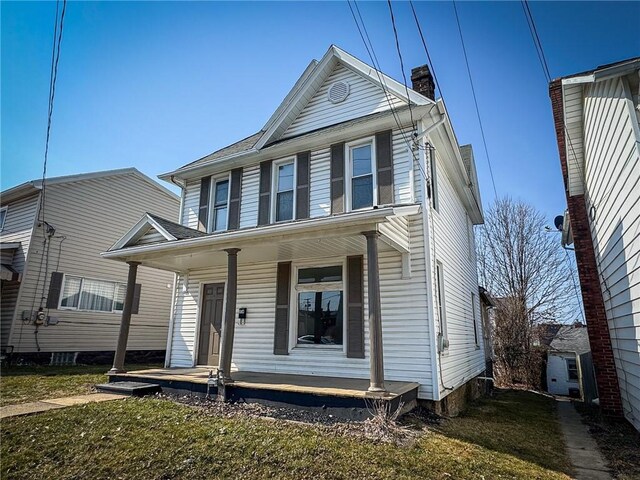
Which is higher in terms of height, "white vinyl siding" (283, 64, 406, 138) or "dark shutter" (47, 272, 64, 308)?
"white vinyl siding" (283, 64, 406, 138)

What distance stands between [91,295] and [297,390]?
11149mm

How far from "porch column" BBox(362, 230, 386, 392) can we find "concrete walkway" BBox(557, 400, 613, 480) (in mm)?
2614

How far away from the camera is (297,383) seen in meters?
6.85

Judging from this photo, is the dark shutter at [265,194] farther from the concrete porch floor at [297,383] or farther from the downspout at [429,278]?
the downspout at [429,278]

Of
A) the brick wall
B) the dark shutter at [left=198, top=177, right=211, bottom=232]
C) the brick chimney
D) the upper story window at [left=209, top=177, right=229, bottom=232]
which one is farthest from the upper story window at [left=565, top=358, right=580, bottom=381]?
the dark shutter at [left=198, top=177, right=211, bottom=232]

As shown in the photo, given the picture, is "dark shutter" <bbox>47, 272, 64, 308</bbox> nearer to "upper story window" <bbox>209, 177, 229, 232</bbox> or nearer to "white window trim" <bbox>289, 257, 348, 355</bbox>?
"upper story window" <bbox>209, 177, 229, 232</bbox>

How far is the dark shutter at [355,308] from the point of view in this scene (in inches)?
295

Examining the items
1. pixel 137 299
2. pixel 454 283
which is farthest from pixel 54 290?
pixel 454 283

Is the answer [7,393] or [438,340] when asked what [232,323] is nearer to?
[438,340]

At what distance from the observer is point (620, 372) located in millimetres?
7418

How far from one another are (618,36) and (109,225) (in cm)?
1651

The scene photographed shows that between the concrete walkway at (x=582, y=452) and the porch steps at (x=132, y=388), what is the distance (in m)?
7.19

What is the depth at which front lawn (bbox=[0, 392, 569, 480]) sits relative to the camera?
415cm

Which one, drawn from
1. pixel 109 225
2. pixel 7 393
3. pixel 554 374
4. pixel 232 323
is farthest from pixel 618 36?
pixel 554 374
